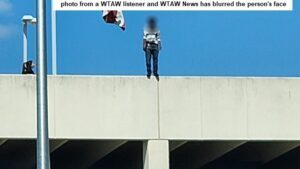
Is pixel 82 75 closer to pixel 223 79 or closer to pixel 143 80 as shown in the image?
pixel 143 80

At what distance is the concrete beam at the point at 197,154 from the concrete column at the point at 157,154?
89.4 inches

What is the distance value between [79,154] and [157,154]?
3.86 metres

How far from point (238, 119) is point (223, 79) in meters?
1.04

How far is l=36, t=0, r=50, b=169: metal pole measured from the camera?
1170cm

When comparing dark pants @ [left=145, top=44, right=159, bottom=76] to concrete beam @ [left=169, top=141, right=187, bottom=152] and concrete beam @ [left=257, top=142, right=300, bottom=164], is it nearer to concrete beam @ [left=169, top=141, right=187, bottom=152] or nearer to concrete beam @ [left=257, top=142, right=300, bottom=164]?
concrete beam @ [left=169, top=141, right=187, bottom=152]

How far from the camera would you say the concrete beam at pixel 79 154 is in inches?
844

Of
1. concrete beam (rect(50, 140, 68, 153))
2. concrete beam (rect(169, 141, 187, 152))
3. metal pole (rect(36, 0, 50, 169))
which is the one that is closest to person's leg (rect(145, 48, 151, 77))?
concrete beam (rect(169, 141, 187, 152))

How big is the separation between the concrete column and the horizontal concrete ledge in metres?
0.17

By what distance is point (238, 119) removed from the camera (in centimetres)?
1969

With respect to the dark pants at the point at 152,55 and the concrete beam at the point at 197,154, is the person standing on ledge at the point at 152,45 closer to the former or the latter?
the dark pants at the point at 152,55

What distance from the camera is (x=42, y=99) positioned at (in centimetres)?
1171

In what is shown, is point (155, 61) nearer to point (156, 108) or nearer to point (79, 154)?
point (156, 108)

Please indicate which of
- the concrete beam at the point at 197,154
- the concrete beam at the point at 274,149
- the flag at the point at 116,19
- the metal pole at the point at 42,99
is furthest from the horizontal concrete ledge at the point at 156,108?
the metal pole at the point at 42,99

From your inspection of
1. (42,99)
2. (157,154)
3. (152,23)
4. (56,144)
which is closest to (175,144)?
(157,154)
